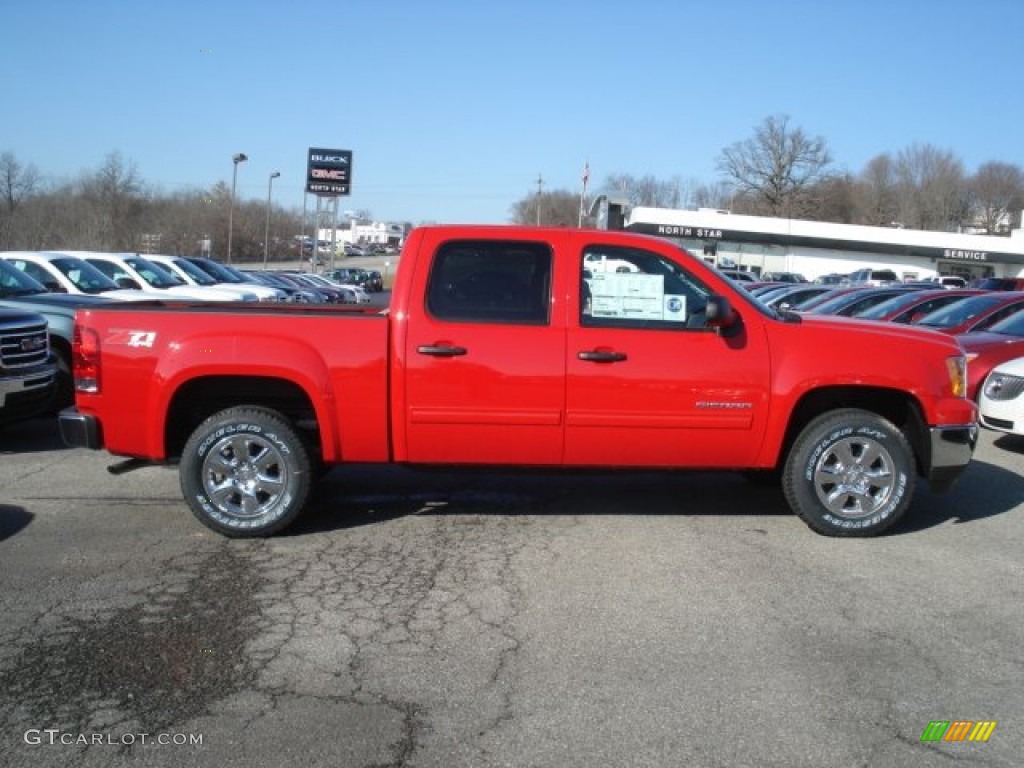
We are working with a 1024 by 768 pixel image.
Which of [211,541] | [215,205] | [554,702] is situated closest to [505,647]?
[554,702]

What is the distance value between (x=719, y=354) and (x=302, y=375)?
2595 mm

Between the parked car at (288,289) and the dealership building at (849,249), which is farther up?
the dealership building at (849,249)

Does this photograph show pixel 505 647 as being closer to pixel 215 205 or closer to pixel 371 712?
pixel 371 712

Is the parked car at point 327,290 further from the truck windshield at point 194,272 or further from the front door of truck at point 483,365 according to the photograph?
the front door of truck at point 483,365

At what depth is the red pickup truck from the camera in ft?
17.8

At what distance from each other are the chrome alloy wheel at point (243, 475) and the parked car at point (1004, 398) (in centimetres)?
669

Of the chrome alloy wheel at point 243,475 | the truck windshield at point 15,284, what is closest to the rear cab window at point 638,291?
the chrome alloy wheel at point 243,475

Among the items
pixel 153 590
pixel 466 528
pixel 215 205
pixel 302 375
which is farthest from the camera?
pixel 215 205

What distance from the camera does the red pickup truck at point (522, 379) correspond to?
543 centimetres

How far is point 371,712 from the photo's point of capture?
348 cm

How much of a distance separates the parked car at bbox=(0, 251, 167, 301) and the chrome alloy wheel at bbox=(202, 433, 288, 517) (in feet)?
26.3

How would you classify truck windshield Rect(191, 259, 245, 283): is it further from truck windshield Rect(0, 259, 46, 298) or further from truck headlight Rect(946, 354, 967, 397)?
truck headlight Rect(946, 354, 967, 397)

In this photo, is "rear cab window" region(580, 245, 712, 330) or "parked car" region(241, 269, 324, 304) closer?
"rear cab window" region(580, 245, 712, 330)

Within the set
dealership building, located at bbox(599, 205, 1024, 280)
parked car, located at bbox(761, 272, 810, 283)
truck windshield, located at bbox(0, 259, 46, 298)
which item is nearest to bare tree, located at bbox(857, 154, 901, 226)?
dealership building, located at bbox(599, 205, 1024, 280)
